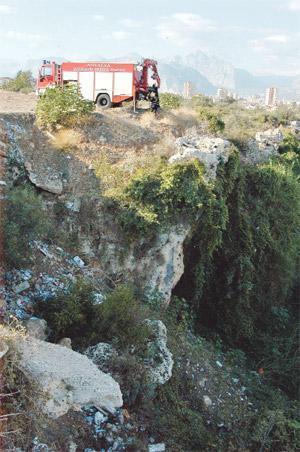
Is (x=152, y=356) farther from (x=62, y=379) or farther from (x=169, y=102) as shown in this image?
(x=169, y=102)

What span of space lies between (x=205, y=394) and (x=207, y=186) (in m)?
4.50

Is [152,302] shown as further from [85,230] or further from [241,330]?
[241,330]

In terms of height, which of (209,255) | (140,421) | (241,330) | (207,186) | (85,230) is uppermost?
(207,186)

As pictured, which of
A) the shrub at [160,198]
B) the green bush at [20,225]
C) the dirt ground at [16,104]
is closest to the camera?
the green bush at [20,225]

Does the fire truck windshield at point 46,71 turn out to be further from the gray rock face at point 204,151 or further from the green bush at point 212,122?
the gray rock face at point 204,151

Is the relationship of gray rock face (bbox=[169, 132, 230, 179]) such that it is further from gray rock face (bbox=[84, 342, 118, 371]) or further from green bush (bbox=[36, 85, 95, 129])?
gray rock face (bbox=[84, 342, 118, 371])

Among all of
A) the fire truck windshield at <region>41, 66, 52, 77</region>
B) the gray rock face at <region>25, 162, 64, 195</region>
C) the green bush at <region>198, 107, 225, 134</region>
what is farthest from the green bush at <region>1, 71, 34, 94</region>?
the gray rock face at <region>25, 162, 64, 195</region>

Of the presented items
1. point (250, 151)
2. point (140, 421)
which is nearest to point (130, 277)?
point (140, 421)

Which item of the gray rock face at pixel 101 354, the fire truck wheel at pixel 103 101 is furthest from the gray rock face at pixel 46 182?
the fire truck wheel at pixel 103 101

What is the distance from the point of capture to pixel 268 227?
500 inches

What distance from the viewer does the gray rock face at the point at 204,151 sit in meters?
11.0

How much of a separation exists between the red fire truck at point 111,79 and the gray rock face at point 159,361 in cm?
948

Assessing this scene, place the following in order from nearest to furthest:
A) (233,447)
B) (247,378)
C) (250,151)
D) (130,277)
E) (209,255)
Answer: (233,447) < (247,378) < (130,277) < (209,255) < (250,151)

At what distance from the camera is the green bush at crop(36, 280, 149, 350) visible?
7199 millimetres
